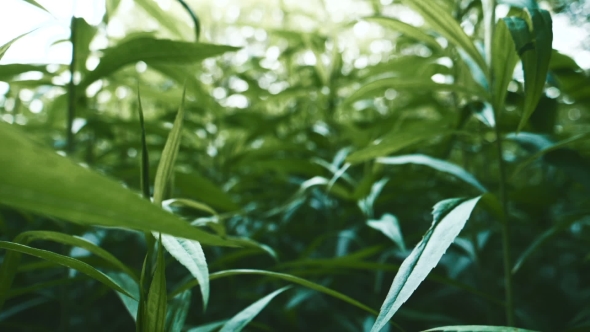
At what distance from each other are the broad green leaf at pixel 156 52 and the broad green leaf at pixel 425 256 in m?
0.35

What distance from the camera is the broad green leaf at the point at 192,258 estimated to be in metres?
0.33

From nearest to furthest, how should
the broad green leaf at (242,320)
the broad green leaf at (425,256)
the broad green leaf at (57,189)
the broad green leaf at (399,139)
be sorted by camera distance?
the broad green leaf at (57,189), the broad green leaf at (425,256), the broad green leaf at (242,320), the broad green leaf at (399,139)

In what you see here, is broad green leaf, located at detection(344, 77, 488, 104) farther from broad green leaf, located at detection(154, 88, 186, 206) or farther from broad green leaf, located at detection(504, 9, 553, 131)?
broad green leaf, located at detection(154, 88, 186, 206)

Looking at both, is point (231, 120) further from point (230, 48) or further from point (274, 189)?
point (230, 48)

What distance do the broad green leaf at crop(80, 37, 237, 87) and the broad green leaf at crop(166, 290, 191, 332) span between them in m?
0.32

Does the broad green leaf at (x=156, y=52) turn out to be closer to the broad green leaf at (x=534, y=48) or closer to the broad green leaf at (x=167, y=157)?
the broad green leaf at (x=167, y=157)

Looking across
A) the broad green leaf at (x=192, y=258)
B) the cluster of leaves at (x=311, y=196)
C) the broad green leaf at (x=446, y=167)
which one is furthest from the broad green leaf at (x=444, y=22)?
the broad green leaf at (x=192, y=258)

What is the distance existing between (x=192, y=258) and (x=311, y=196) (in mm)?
655

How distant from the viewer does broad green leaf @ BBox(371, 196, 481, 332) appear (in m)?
0.33

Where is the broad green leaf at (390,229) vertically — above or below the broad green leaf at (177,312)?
below

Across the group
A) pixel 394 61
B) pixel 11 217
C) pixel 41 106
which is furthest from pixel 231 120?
pixel 41 106

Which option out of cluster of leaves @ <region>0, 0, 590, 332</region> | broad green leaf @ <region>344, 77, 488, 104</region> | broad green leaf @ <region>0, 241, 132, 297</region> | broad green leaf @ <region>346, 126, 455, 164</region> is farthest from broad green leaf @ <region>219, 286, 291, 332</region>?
broad green leaf @ <region>344, 77, 488, 104</region>

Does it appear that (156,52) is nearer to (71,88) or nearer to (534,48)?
(71,88)

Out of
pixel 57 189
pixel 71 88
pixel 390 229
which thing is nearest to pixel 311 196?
pixel 390 229
